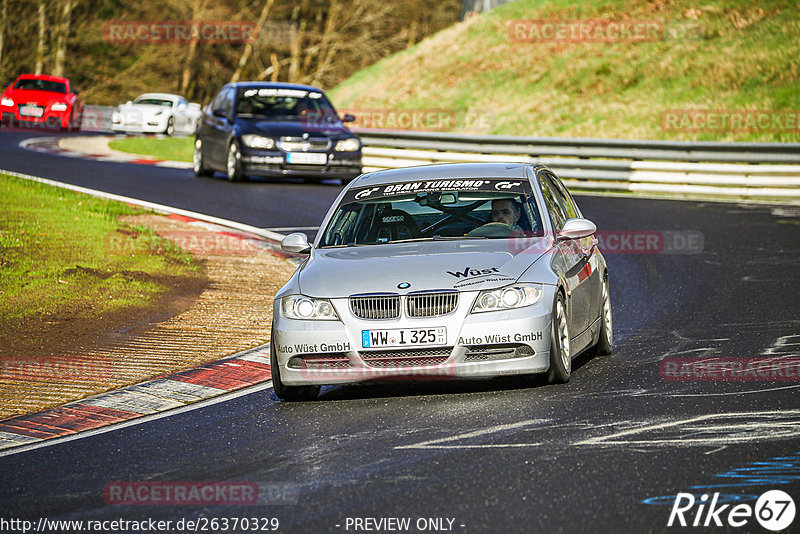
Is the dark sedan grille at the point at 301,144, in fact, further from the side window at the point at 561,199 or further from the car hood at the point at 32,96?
the car hood at the point at 32,96

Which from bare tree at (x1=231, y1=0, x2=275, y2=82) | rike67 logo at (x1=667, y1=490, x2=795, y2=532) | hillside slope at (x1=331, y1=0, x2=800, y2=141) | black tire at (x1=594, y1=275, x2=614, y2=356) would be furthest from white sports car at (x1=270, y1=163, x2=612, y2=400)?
bare tree at (x1=231, y1=0, x2=275, y2=82)

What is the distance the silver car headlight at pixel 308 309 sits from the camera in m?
8.15

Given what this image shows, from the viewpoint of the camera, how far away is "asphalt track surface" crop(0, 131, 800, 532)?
5.62 m

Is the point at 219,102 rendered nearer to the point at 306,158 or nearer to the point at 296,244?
the point at 306,158

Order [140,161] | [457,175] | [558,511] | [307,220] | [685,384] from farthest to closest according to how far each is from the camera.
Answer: [140,161], [307,220], [457,175], [685,384], [558,511]

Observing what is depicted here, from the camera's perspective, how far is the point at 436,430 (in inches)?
281

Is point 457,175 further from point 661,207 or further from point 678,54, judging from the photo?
point 678,54

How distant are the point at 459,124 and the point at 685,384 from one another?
31.0 meters

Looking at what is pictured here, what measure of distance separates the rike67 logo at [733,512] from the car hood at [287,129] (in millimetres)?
17961

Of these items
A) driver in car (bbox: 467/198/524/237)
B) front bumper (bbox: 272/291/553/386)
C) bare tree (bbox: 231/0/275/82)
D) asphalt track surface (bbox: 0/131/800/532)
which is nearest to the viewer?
asphalt track surface (bbox: 0/131/800/532)

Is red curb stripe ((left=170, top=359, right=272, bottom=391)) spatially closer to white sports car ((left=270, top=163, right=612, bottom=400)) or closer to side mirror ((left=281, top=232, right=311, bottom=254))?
white sports car ((left=270, top=163, right=612, bottom=400))

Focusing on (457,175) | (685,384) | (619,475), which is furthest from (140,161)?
(619,475)

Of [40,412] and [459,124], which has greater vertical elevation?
[40,412]

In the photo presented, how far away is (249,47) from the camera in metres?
68.5
